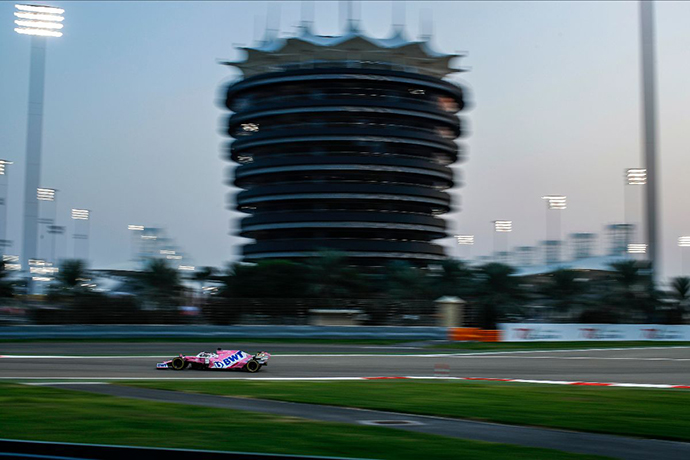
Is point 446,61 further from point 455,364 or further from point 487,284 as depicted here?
point 455,364

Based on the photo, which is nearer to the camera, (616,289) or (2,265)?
(2,265)

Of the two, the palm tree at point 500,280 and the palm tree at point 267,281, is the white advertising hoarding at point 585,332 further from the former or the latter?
the palm tree at point 267,281

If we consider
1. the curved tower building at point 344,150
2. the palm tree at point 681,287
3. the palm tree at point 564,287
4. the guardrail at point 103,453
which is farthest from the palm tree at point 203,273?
the guardrail at point 103,453

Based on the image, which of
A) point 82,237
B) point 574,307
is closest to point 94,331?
point 574,307

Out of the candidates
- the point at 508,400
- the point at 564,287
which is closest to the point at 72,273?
the point at 564,287

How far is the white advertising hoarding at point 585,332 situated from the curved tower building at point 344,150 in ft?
102

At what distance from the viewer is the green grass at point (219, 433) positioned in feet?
30.0

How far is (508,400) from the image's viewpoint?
1451cm

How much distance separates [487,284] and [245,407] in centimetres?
5046

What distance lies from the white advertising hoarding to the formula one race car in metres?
20.6

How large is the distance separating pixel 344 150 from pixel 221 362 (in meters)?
52.2

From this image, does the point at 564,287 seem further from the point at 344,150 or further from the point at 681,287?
the point at 344,150

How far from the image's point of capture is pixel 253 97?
2899 inches

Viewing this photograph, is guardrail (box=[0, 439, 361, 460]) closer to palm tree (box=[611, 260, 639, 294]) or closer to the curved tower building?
palm tree (box=[611, 260, 639, 294])
